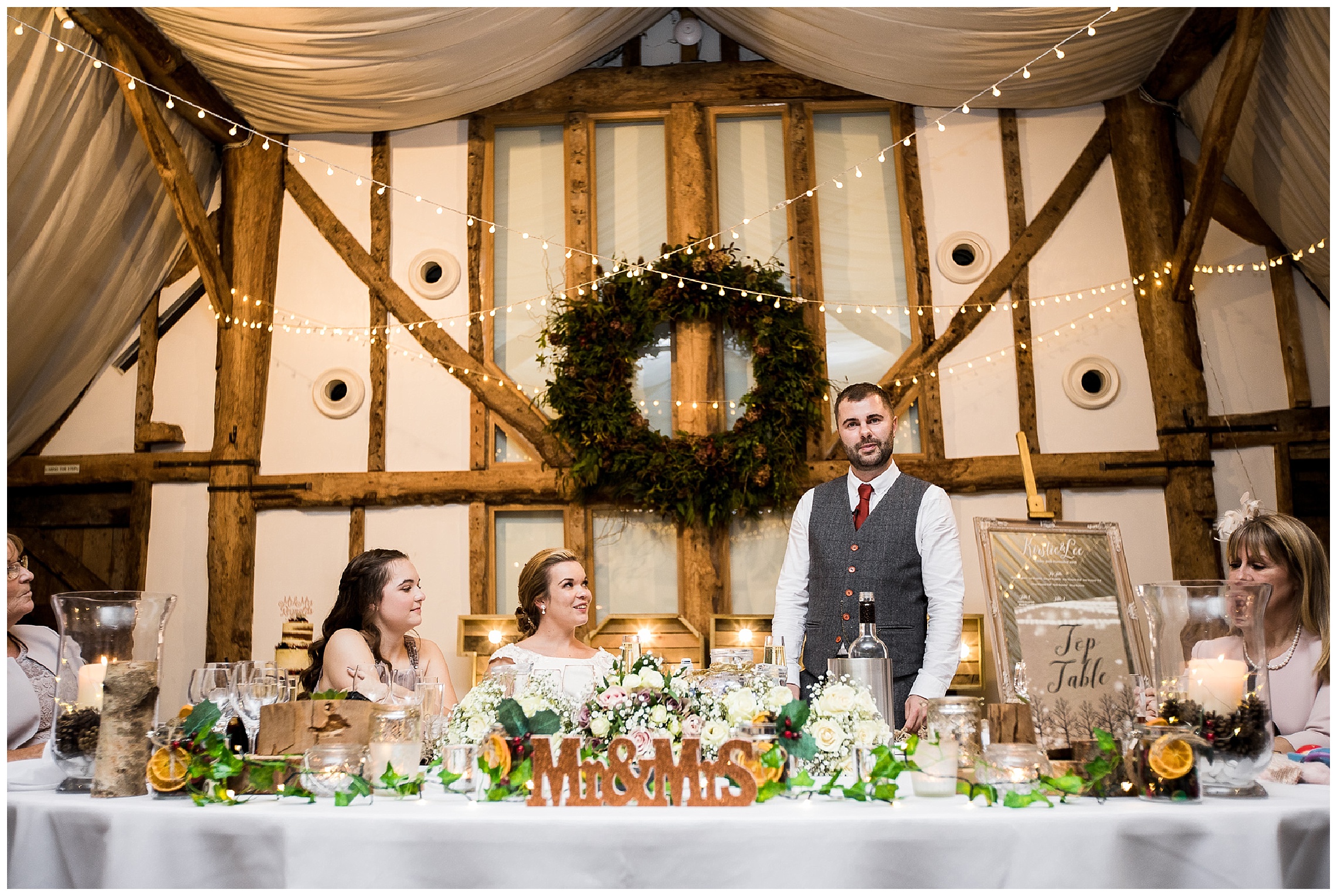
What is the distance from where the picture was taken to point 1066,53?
572 centimetres

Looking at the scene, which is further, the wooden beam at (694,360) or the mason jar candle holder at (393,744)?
the wooden beam at (694,360)

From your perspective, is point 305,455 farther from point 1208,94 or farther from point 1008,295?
point 1208,94

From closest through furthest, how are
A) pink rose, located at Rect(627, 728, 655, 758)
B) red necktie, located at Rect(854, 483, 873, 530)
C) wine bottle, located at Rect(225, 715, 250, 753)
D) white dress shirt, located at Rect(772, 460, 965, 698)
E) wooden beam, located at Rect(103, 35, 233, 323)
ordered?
pink rose, located at Rect(627, 728, 655, 758) < wine bottle, located at Rect(225, 715, 250, 753) < white dress shirt, located at Rect(772, 460, 965, 698) < red necktie, located at Rect(854, 483, 873, 530) < wooden beam, located at Rect(103, 35, 233, 323)

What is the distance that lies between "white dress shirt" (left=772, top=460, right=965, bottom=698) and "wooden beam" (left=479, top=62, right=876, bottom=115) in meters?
3.60

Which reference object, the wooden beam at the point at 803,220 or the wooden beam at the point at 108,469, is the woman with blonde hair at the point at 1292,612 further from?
the wooden beam at the point at 108,469

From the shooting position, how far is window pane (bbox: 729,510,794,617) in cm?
604

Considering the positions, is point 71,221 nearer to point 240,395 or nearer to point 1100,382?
point 240,395

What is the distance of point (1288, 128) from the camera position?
5387mm

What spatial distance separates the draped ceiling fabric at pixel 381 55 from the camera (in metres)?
5.36

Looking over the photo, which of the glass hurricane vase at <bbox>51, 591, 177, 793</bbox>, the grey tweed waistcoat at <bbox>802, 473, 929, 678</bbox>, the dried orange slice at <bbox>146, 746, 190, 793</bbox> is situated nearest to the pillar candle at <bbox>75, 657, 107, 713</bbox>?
the glass hurricane vase at <bbox>51, 591, 177, 793</bbox>

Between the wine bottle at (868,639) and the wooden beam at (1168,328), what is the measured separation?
13.7ft

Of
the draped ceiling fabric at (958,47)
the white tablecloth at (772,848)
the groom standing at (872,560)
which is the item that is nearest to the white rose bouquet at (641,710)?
the white tablecloth at (772,848)

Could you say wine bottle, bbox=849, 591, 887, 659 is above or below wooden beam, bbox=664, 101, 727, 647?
below

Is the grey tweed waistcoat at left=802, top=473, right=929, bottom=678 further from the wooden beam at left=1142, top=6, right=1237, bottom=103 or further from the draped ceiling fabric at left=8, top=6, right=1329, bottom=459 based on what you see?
the wooden beam at left=1142, top=6, right=1237, bottom=103
